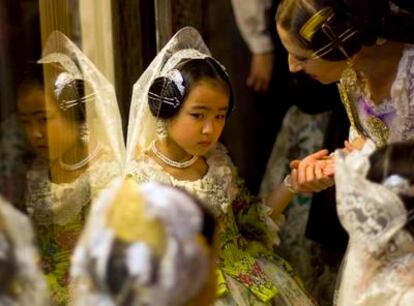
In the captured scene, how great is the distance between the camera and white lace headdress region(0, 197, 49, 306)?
1158mm

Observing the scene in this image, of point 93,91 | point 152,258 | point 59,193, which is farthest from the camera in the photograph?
point 93,91

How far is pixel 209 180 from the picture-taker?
2.00m

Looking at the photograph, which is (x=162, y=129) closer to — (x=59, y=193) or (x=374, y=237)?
(x=59, y=193)

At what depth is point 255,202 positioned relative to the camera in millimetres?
2123

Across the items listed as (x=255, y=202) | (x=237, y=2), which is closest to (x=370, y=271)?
(x=255, y=202)

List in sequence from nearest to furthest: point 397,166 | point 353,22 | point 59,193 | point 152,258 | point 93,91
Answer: point 152,258, point 397,166, point 353,22, point 59,193, point 93,91

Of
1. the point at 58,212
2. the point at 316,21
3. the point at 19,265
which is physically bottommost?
the point at 58,212

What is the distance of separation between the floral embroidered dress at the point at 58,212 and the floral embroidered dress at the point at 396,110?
559 millimetres

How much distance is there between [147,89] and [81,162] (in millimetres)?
218

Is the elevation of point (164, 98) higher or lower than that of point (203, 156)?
higher

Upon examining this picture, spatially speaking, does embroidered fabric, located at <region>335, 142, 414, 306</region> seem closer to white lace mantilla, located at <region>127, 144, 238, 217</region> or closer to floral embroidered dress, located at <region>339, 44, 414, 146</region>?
floral embroidered dress, located at <region>339, 44, 414, 146</region>

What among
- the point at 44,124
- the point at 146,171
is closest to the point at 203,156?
the point at 146,171

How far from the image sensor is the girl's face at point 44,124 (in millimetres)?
1846

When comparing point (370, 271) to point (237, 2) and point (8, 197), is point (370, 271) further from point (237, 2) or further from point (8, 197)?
point (237, 2)
